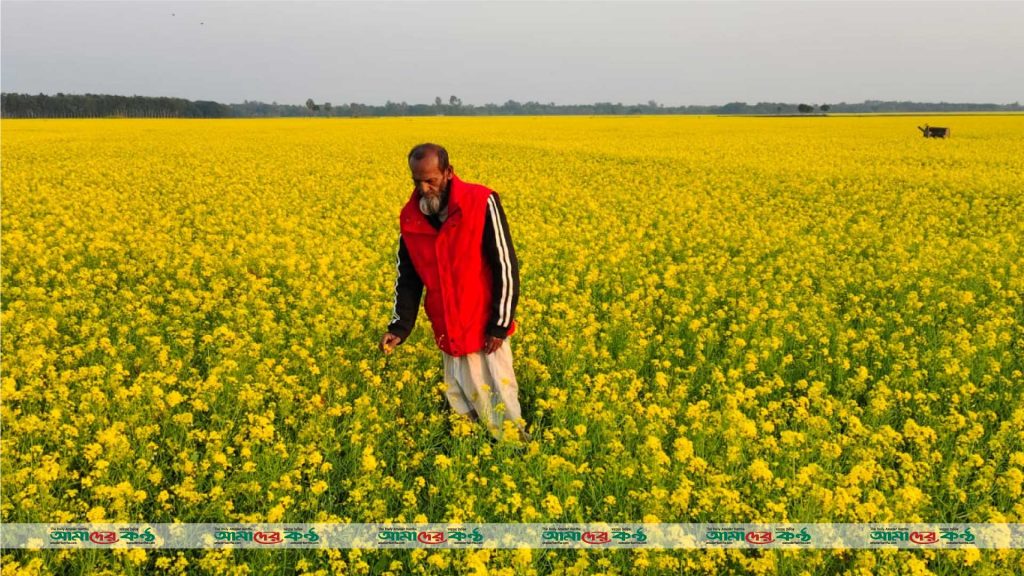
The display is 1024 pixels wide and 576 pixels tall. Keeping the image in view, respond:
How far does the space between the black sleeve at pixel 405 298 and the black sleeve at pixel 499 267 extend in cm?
64

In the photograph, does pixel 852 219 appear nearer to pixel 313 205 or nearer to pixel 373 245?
pixel 373 245

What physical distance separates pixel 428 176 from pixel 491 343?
3.53 ft

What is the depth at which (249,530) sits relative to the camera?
10.3 feet

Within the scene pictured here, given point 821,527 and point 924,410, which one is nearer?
point 821,527

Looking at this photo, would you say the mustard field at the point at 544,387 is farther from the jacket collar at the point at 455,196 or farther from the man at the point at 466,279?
the jacket collar at the point at 455,196

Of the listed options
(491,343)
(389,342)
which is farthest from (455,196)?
(389,342)

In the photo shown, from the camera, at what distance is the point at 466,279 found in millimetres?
3805

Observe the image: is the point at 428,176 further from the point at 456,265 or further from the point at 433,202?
the point at 456,265

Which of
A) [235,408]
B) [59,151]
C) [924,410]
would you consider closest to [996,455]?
[924,410]

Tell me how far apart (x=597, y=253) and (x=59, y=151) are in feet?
69.1

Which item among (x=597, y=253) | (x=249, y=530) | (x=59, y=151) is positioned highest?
(x=59, y=151)

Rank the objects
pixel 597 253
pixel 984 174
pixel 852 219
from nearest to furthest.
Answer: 1. pixel 597 253
2. pixel 852 219
3. pixel 984 174

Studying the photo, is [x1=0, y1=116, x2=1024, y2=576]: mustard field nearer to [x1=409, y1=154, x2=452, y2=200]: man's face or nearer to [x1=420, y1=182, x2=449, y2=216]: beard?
[x1=420, y1=182, x2=449, y2=216]: beard

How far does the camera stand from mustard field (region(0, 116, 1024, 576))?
3.15m
